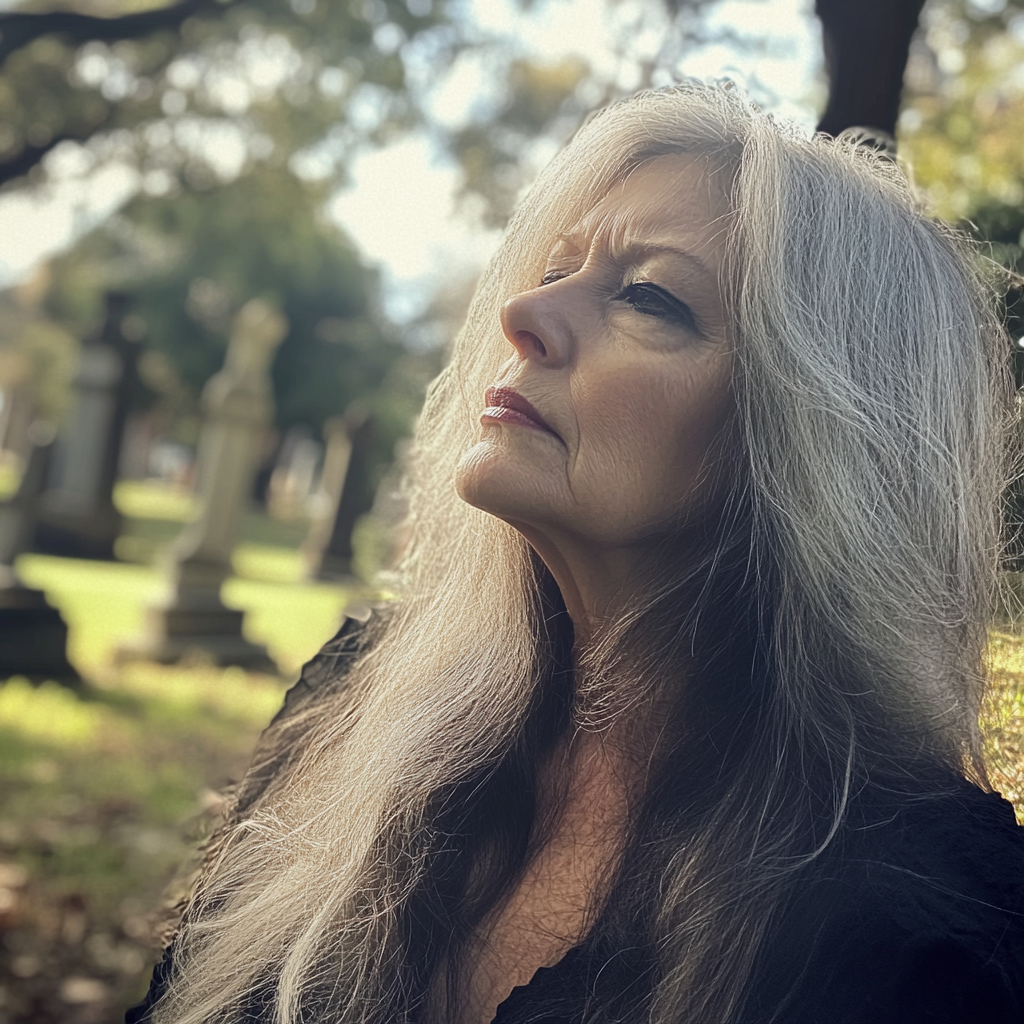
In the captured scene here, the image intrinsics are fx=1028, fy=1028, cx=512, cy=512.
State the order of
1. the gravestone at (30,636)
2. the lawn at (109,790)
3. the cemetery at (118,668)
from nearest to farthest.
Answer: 1. the lawn at (109,790)
2. the cemetery at (118,668)
3. the gravestone at (30,636)

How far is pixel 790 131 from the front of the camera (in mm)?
1626

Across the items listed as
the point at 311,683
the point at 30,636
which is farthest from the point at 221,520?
the point at 311,683

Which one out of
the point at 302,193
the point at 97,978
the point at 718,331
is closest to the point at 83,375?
the point at 302,193

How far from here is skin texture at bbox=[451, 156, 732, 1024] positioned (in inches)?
56.0

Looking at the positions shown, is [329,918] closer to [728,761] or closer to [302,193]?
[728,761]

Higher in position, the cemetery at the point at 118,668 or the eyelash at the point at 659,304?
the eyelash at the point at 659,304

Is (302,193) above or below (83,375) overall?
above

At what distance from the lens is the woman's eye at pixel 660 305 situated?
1463 millimetres

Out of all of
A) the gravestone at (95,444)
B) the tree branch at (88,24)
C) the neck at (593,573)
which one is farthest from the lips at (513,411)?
the gravestone at (95,444)

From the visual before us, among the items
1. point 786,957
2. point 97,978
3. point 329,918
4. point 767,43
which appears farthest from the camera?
point 97,978

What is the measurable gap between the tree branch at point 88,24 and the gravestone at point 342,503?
10020 millimetres

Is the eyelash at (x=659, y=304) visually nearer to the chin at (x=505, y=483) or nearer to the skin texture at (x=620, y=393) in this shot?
the skin texture at (x=620, y=393)

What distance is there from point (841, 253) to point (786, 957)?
3.06 feet

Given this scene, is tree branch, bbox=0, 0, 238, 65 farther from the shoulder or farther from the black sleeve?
the shoulder
